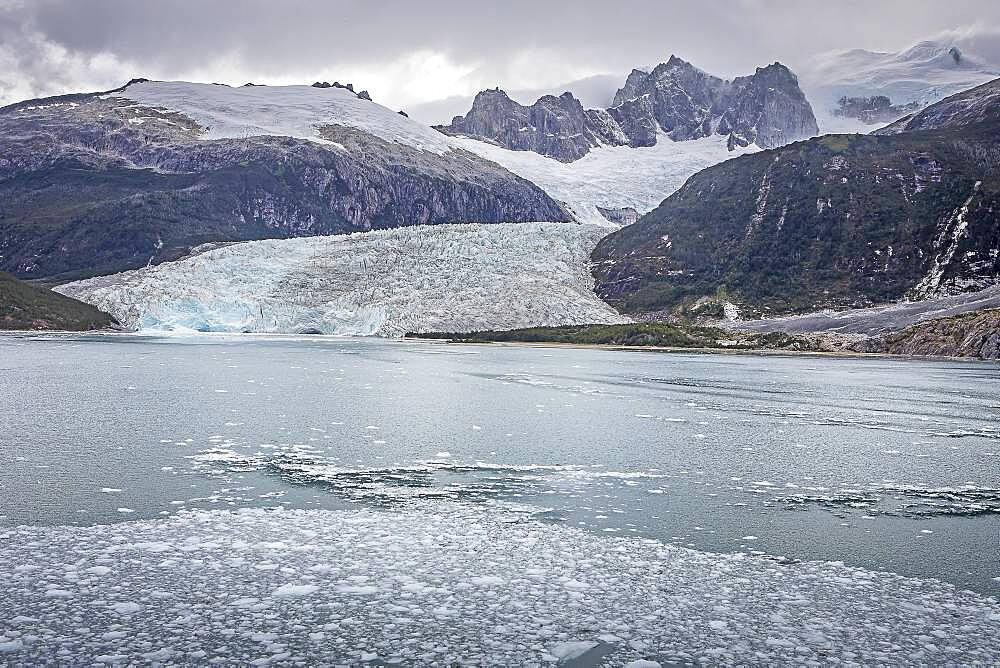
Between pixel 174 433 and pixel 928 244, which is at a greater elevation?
pixel 928 244

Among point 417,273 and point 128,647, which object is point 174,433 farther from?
point 417,273

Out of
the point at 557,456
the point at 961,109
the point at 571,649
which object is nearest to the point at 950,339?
the point at 557,456

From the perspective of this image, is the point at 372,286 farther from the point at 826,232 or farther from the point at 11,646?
the point at 11,646

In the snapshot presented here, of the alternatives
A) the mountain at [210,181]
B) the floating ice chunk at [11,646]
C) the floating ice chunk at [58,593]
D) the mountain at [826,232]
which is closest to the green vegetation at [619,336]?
the mountain at [826,232]

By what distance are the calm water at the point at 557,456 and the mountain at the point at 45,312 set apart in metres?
50.6

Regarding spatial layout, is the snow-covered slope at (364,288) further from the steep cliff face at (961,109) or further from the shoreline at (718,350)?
the steep cliff face at (961,109)

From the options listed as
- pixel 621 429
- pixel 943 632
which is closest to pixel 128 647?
pixel 943 632

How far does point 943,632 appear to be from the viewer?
6.22 m

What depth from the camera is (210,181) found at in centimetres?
16875

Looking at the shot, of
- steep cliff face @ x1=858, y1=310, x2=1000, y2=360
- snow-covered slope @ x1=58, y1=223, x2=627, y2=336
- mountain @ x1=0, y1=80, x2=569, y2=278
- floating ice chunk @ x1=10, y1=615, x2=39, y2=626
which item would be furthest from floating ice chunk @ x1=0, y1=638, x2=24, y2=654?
mountain @ x1=0, y1=80, x2=569, y2=278

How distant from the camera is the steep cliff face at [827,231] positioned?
79.8 m

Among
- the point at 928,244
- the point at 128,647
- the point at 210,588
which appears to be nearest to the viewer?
the point at 128,647

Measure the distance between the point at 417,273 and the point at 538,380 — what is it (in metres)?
48.6

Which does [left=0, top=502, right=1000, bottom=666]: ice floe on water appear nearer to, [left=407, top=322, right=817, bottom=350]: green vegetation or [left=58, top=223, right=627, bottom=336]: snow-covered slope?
[left=407, top=322, right=817, bottom=350]: green vegetation
